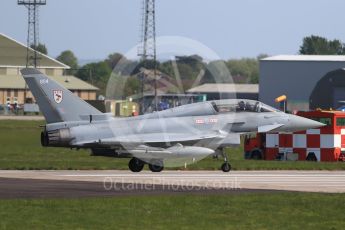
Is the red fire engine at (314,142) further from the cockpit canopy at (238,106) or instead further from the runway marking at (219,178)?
the cockpit canopy at (238,106)

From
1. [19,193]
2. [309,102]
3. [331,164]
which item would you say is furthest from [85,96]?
[19,193]

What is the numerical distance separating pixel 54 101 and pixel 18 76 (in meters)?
90.3

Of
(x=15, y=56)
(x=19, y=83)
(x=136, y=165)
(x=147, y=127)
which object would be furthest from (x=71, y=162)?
(x=15, y=56)

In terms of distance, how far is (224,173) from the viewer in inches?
1197

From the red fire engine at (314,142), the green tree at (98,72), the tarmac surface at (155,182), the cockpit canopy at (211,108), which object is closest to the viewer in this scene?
the tarmac surface at (155,182)

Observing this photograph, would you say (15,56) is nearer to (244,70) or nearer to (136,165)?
(244,70)

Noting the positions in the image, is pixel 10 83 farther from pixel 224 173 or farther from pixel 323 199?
pixel 323 199

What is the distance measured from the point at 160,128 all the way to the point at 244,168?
439cm

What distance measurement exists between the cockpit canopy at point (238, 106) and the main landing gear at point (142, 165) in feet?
8.33

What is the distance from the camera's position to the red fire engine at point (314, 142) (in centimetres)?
3775

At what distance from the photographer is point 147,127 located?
97.5 ft

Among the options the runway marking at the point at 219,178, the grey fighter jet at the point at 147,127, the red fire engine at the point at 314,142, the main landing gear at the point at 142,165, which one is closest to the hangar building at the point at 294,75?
the red fire engine at the point at 314,142

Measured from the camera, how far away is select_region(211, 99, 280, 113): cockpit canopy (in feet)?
101

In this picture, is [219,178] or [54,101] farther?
[54,101]
